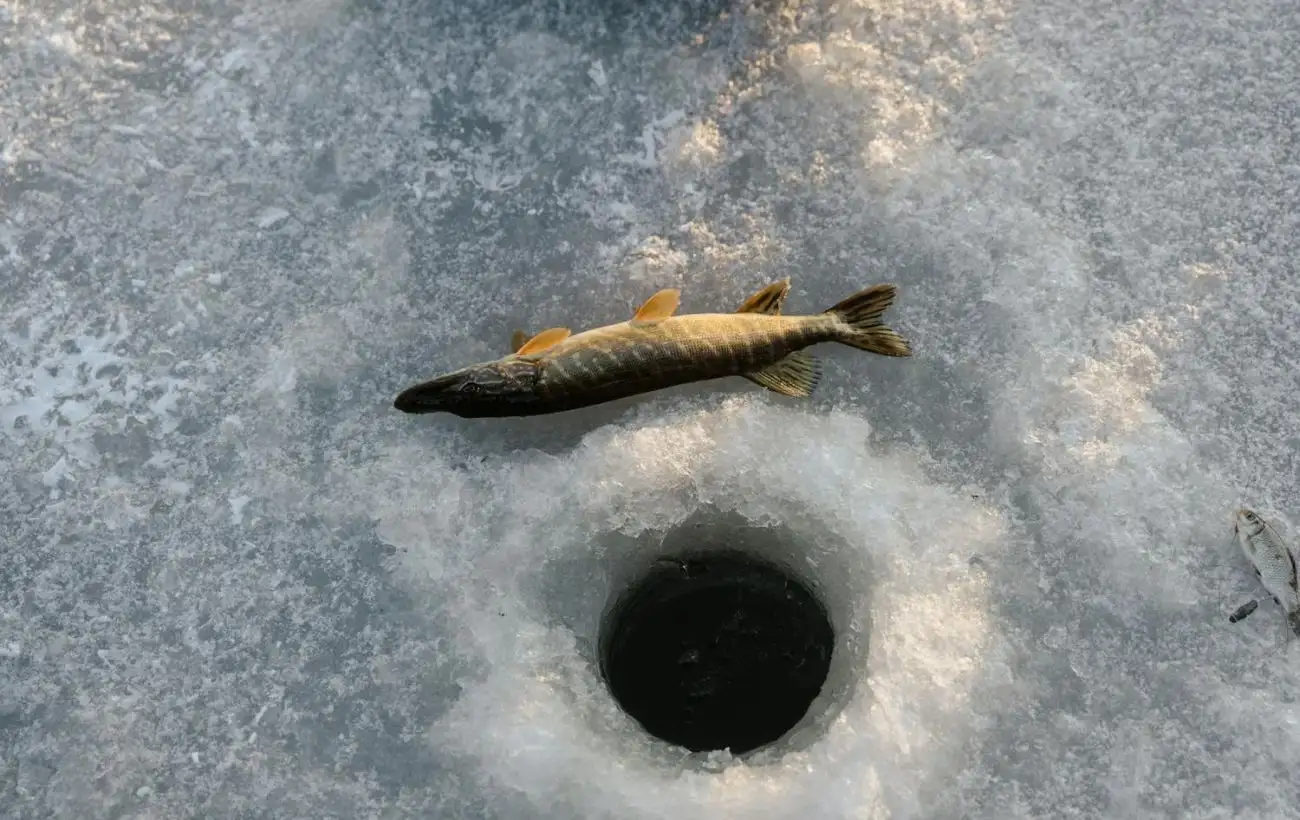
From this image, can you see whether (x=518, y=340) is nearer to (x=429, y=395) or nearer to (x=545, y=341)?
(x=545, y=341)

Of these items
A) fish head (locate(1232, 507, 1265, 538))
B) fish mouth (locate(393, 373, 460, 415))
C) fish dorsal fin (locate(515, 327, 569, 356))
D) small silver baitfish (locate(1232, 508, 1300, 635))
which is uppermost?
fish dorsal fin (locate(515, 327, 569, 356))

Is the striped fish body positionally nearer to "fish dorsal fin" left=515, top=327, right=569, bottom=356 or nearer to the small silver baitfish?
"fish dorsal fin" left=515, top=327, right=569, bottom=356

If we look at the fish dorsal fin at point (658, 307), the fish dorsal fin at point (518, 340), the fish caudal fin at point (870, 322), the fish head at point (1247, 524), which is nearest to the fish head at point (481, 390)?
the fish dorsal fin at point (518, 340)

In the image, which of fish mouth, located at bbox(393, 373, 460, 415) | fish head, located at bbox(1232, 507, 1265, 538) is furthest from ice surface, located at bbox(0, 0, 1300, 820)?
fish mouth, located at bbox(393, 373, 460, 415)

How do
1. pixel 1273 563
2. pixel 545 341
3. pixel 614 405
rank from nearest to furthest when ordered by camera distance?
pixel 1273 563
pixel 545 341
pixel 614 405

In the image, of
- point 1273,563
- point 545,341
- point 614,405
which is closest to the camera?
point 1273,563

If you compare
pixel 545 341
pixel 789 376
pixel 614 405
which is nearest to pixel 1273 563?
pixel 789 376

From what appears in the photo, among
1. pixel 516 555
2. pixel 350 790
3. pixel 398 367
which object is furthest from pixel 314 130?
pixel 350 790
